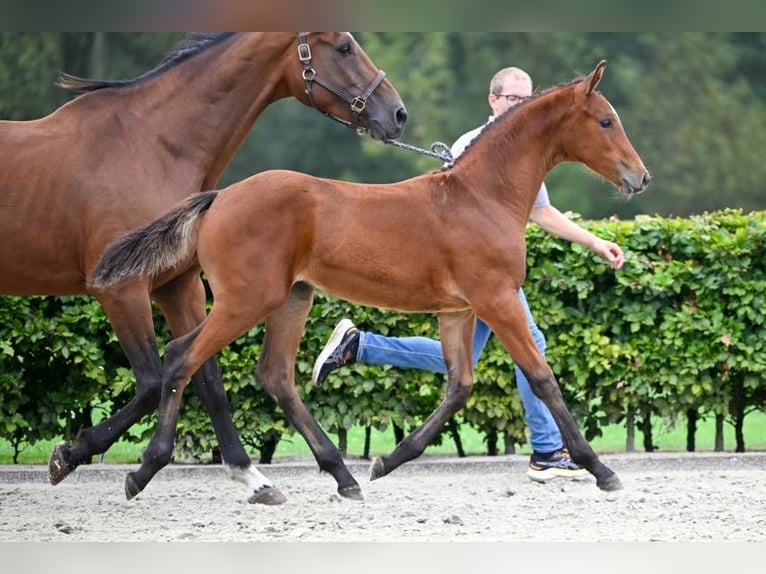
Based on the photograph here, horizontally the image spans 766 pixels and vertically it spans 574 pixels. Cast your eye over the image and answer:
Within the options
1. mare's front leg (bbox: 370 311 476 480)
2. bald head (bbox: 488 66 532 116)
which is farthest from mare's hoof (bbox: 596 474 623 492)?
bald head (bbox: 488 66 532 116)

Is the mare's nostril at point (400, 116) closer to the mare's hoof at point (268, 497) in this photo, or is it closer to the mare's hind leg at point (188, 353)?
the mare's hind leg at point (188, 353)

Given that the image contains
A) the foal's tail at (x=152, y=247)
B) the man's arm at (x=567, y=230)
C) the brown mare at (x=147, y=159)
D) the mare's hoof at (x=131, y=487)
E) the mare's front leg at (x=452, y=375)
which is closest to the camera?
the foal's tail at (x=152, y=247)

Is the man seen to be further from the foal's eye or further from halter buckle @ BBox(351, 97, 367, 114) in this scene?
the foal's eye

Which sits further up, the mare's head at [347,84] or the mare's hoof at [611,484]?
the mare's head at [347,84]

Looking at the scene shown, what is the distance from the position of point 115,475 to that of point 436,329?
2.00 metres

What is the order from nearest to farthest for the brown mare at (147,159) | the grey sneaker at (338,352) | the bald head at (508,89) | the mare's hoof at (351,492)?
the brown mare at (147,159) → the mare's hoof at (351,492) → the grey sneaker at (338,352) → the bald head at (508,89)

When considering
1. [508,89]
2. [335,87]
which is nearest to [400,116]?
[335,87]

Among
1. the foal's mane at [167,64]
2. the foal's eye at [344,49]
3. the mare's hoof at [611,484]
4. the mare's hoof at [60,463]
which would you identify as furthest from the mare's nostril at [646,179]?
the mare's hoof at [60,463]

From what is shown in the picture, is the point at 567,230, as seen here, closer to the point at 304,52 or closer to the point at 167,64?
the point at 304,52

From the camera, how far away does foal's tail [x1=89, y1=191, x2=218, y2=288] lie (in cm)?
499

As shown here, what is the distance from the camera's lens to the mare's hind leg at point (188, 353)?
503cm
